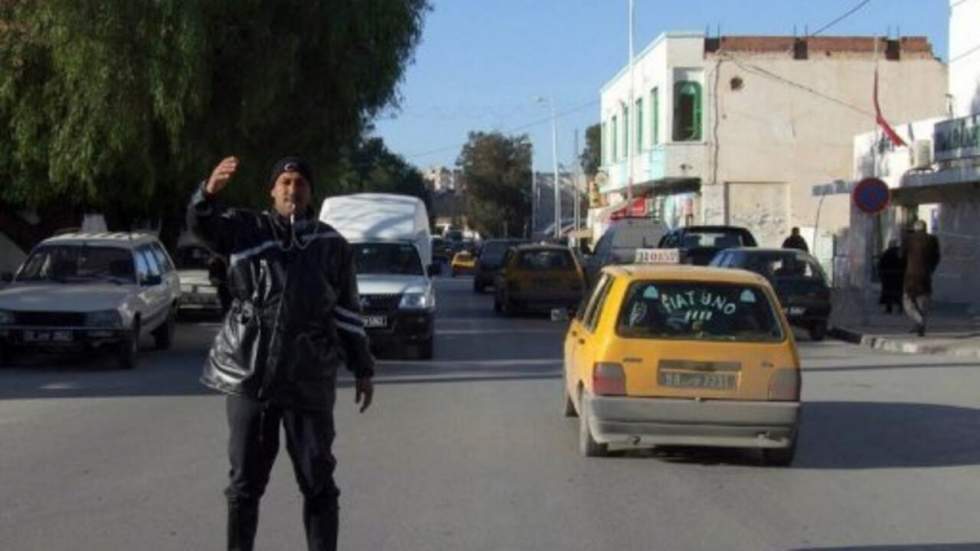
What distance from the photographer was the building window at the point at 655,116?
51812 mm

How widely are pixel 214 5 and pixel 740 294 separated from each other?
16.6m

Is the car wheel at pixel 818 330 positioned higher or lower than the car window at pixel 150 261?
lower

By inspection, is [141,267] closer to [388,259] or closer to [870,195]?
[388,259]

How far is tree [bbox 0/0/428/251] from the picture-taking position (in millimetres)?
24688

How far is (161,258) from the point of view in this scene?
69.7ft

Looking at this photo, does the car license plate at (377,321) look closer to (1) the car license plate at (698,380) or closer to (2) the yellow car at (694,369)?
(2) the yellow car at (694,369)

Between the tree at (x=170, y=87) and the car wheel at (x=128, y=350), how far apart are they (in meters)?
7.85

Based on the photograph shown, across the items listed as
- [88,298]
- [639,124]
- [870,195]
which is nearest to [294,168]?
[88,298]

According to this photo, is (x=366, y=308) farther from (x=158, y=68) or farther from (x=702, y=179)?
(x=702, y=179)

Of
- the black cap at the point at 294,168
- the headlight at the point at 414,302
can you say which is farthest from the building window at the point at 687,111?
the black cap at the point at 294,168

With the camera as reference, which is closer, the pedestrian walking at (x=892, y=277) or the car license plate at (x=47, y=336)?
the car license plate at (x=47, y=336)

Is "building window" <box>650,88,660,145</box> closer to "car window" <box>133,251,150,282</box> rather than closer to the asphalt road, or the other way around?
"car window" <box>133,251,150,282</box>

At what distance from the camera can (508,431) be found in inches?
488

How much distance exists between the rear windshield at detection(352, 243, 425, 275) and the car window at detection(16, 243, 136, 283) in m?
A: 3.24
